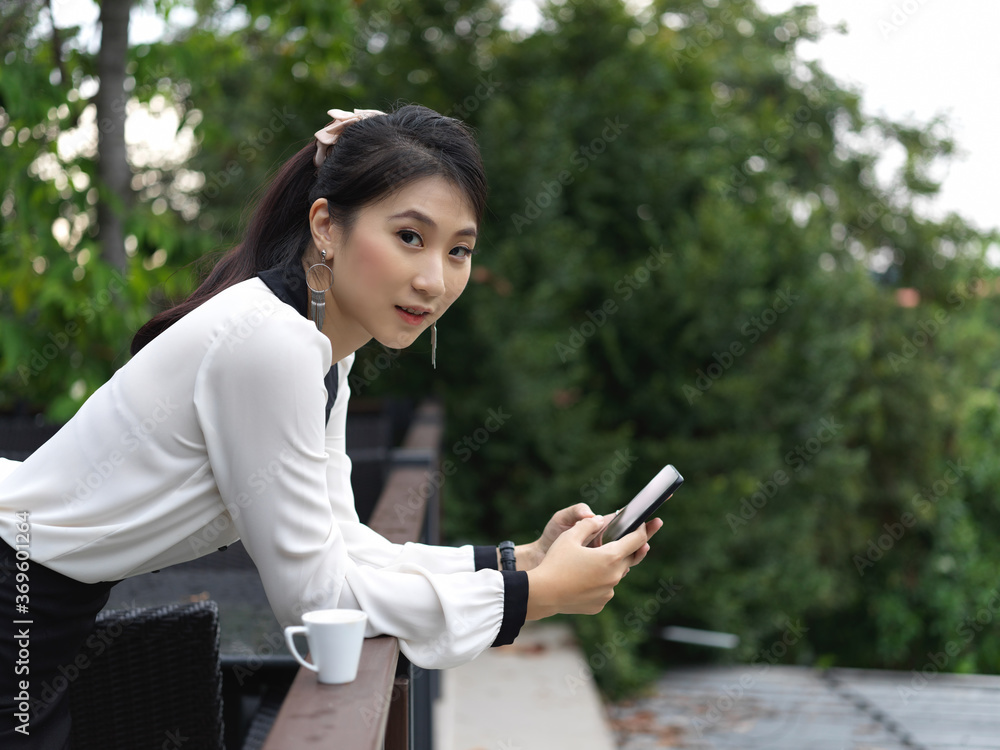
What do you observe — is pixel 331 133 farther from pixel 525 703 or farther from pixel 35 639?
pixel 525 703

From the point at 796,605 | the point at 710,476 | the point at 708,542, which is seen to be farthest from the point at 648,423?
the point at 796,605

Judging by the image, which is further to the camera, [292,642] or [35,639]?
[35,639]

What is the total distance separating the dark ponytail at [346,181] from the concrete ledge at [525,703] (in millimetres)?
2269

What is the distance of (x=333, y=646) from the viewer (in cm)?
109

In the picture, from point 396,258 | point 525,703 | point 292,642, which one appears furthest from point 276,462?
point 525,703

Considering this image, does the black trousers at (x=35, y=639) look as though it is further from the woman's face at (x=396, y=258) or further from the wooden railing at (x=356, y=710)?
the woman's face at (x=396, y=258)

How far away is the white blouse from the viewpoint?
1.15 metres

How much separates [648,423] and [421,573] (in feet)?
14.7

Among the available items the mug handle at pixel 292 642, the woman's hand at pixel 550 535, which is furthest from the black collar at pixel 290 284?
the woman's hand at pixel 550 535

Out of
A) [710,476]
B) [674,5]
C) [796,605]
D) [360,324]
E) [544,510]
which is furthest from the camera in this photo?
[674,5]

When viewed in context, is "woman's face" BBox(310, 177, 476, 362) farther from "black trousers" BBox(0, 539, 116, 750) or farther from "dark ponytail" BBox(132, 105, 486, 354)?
"black trousers" BBox(0, 539, 116, 750)

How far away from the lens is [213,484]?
3.96 ft

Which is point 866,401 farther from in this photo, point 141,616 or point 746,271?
point 141,616

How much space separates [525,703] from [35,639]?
3005mm
